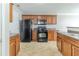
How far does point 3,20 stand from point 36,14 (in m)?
8.85

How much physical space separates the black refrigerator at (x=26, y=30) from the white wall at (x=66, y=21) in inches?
91.7

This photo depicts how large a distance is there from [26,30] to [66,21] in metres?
3.23

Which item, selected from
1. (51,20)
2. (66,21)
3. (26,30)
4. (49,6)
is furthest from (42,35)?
(49,6)

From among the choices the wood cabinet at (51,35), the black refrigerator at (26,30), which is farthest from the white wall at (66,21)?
the black refrigerator at (26,30)

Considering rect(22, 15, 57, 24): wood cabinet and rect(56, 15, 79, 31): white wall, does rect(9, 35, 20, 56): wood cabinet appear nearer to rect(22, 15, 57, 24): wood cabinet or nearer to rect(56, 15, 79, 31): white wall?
rect(22, 15, 57, 24): wood cabinet

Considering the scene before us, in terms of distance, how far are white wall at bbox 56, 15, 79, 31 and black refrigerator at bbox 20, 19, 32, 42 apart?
2330 millimetres

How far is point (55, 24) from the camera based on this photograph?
10062 millimetres

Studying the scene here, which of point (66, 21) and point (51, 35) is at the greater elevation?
point (66, 21)

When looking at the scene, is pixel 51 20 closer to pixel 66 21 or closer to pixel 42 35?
pixel 66 21

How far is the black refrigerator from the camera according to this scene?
9.12m

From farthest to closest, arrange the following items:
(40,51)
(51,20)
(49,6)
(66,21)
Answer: (66,21) → (51,20) → (49,6) → (40,51)

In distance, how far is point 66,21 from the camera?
10.3 meters

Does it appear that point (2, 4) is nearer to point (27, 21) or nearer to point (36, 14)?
point (27, 21)

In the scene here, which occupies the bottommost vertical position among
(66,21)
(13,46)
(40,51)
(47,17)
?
(40,51)
